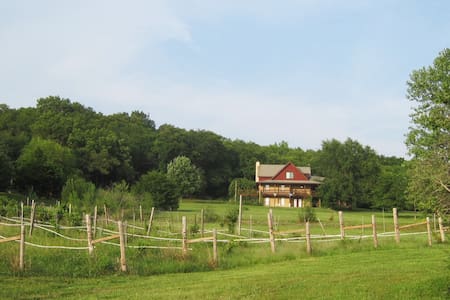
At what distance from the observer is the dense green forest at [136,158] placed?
177 feet

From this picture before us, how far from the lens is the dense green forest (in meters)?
53.9

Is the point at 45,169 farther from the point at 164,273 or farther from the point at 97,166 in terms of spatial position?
the point at 164,273

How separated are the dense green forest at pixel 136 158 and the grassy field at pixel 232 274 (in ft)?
52.8

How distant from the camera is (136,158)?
92.7 meters

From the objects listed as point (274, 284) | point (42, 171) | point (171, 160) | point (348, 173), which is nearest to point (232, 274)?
point (274, 284)

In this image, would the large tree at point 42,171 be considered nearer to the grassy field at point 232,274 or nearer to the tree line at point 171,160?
the tree line at point 171,160

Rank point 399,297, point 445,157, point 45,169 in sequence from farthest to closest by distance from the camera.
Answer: point 45,169 → point 445,157 → point 399,297

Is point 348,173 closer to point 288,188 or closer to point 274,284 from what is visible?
point 288,188

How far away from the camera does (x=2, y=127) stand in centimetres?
7488

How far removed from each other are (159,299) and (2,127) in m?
73.9

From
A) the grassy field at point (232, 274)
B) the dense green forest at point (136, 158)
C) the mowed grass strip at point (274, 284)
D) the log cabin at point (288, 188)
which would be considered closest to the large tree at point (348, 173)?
the dense green forest at point (136, 158)

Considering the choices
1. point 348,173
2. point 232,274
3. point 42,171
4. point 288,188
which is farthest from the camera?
point 288,188

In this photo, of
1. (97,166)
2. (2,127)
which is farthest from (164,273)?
(2,127)

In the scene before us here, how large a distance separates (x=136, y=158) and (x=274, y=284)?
84.6 metres
